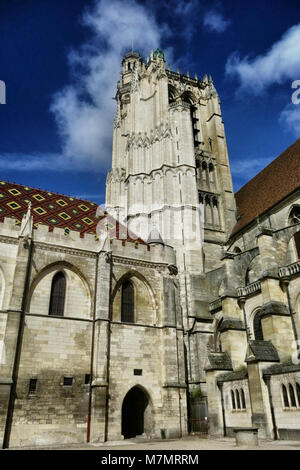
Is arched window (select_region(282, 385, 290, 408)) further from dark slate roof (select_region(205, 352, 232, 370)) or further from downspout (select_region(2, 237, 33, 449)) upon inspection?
downspout (select_region(2, 237, 33, 449))

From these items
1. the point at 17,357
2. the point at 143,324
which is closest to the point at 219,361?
the point at 143,324

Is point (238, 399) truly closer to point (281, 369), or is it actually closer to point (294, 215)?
point (281, 369)

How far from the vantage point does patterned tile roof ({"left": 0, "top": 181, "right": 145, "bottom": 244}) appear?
18.2 meters

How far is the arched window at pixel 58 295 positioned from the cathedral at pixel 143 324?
0.15 ft

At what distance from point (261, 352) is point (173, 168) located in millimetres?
15638

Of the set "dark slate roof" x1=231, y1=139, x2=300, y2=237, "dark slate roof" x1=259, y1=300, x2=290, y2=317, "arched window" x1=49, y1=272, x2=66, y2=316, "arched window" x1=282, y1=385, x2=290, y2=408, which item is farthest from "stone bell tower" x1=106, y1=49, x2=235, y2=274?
"arched window" x1=282, y1=385, x2=290, y2=408

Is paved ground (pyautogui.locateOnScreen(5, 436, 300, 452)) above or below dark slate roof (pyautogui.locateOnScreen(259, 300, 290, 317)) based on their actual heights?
below

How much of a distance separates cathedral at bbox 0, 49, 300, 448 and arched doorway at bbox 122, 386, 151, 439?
0.22 ft

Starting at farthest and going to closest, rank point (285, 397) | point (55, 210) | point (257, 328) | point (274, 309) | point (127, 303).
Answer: point (55, 210)
point (257, 328)
point (127, 303)
point (274, 309)
point (285, 397)

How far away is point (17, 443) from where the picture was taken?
12.6 m

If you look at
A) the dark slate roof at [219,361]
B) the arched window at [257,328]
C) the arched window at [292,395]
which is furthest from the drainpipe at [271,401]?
the arched window at [257,328]

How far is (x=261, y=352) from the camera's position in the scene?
46.6 feet

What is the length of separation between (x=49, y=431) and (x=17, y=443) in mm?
1163

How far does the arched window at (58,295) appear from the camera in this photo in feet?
50.9
